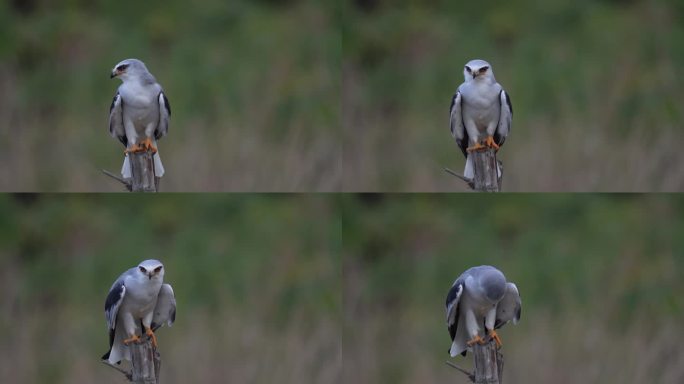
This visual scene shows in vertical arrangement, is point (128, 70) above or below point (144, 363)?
above

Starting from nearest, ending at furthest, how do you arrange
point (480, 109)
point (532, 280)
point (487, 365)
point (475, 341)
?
point (487, 365) < point (475, 341) < point (480, 109) < point (532, 280)

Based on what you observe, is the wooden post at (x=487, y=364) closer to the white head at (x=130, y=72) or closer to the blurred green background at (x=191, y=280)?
the blurred green background at (x=191, y=280)

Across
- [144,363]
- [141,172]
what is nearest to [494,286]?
[144,363]

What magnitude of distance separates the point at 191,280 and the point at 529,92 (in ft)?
7.01

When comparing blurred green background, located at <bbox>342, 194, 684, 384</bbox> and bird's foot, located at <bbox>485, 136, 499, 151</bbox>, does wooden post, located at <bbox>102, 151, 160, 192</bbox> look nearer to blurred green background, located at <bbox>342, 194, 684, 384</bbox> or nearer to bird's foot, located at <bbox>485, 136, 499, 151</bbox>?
blurred green background, located at <bbox>342, 194, 684, 384</bbox>

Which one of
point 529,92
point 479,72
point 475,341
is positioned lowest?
point 475,341

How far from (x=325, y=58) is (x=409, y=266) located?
1.25 m

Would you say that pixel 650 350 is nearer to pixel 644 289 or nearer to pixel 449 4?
pixel 644 289

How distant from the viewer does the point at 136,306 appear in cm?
483

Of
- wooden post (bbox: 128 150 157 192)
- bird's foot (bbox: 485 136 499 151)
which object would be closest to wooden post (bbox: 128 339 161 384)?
wooden post (bbox: 128 150 157 192)

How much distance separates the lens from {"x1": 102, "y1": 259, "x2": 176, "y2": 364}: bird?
15.7 feet

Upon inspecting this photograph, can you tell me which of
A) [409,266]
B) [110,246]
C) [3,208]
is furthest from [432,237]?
[3,208]

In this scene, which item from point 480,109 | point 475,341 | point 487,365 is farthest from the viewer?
point 480,109

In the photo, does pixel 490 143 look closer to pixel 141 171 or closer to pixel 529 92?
pixel 529 92
